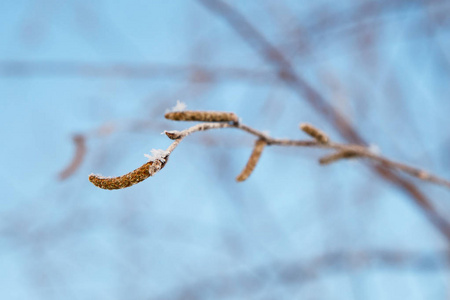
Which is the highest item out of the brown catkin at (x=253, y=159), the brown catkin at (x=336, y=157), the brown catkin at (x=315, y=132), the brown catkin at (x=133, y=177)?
the brown catkin at (x=336, y=157)

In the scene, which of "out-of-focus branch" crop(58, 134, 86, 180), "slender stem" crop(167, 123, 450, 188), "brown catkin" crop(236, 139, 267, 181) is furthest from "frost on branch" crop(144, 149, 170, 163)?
"out-of-focus branch" crop(58, 134, 86, 180)

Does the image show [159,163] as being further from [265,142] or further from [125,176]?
[265,142]

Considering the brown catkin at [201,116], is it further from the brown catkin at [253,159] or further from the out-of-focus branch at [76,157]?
the out-of-focus branch at [76,157]

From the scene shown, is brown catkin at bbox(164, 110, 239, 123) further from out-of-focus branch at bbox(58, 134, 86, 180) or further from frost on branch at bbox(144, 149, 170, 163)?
out-of-focus branch at bbox(58, 134, 86, 180)

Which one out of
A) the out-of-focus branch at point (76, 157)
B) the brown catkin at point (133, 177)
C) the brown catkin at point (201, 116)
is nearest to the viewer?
the brown catkin at point (133, 177)

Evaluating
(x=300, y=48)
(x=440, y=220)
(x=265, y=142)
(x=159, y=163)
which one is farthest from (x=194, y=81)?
(x=159, y=163)

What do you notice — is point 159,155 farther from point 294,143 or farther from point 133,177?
point 294,143

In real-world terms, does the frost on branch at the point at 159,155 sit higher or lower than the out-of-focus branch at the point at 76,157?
lower

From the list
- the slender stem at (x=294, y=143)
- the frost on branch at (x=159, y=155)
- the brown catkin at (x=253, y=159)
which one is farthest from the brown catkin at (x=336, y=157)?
the frost on branch at (x=159, y=155)
